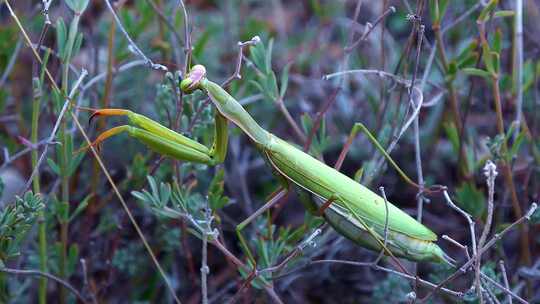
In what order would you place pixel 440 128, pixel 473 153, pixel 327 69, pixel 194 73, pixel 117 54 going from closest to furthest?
pixel 194 73 < pixel 473 153 < pixel 117 54 < pixel 440 128 < pixel 327 69

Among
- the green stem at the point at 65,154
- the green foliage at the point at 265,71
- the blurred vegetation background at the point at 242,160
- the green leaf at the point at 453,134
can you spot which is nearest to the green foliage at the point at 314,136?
the blurred vegetation background at the point at 242,160

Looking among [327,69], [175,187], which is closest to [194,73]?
[175,187]

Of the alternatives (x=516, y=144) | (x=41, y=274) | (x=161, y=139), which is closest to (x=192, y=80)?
(x=161, y=139)

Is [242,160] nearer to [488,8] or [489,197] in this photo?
[488,8]

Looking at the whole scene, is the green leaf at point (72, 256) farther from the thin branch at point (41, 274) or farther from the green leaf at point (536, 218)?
the green leaf at point (536, 218)

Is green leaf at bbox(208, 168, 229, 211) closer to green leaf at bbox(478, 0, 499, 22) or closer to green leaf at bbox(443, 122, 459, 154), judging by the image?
green leaf at bbox(443, 122, 459, 154)

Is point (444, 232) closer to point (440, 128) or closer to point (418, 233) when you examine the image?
point (440, 128)

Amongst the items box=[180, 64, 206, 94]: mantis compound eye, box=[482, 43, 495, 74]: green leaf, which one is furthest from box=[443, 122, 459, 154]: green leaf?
box=[180, 64, 206, 94]: mantis compound eye
